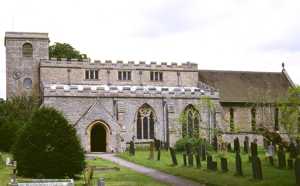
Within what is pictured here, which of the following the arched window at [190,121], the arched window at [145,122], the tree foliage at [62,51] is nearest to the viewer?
the arched window at [190,121]

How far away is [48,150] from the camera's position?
23.4 meters

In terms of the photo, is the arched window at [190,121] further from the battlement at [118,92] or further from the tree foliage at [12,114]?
the tree foliage at [12,114]

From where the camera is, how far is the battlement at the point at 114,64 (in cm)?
5534

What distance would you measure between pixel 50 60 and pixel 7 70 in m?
4.59

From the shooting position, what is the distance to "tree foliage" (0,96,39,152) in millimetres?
44219

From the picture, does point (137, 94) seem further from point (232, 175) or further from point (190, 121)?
point (232, 175)

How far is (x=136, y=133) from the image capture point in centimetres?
5006

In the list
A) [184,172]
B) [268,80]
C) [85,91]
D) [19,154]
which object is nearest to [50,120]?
[19,154]

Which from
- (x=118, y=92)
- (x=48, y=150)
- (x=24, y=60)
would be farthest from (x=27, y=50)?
(x=48, y=150)

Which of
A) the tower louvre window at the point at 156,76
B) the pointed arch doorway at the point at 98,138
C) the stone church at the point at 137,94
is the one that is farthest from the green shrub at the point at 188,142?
the tower louvre window at the point at 156,76

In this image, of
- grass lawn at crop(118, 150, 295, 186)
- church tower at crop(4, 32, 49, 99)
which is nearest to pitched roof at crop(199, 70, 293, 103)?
church tower at crop(4, 32, 49, 99)

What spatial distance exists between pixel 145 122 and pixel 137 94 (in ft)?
9.20

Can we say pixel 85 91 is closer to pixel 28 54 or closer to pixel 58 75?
pixel 58 75

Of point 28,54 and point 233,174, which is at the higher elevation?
point 28,54
